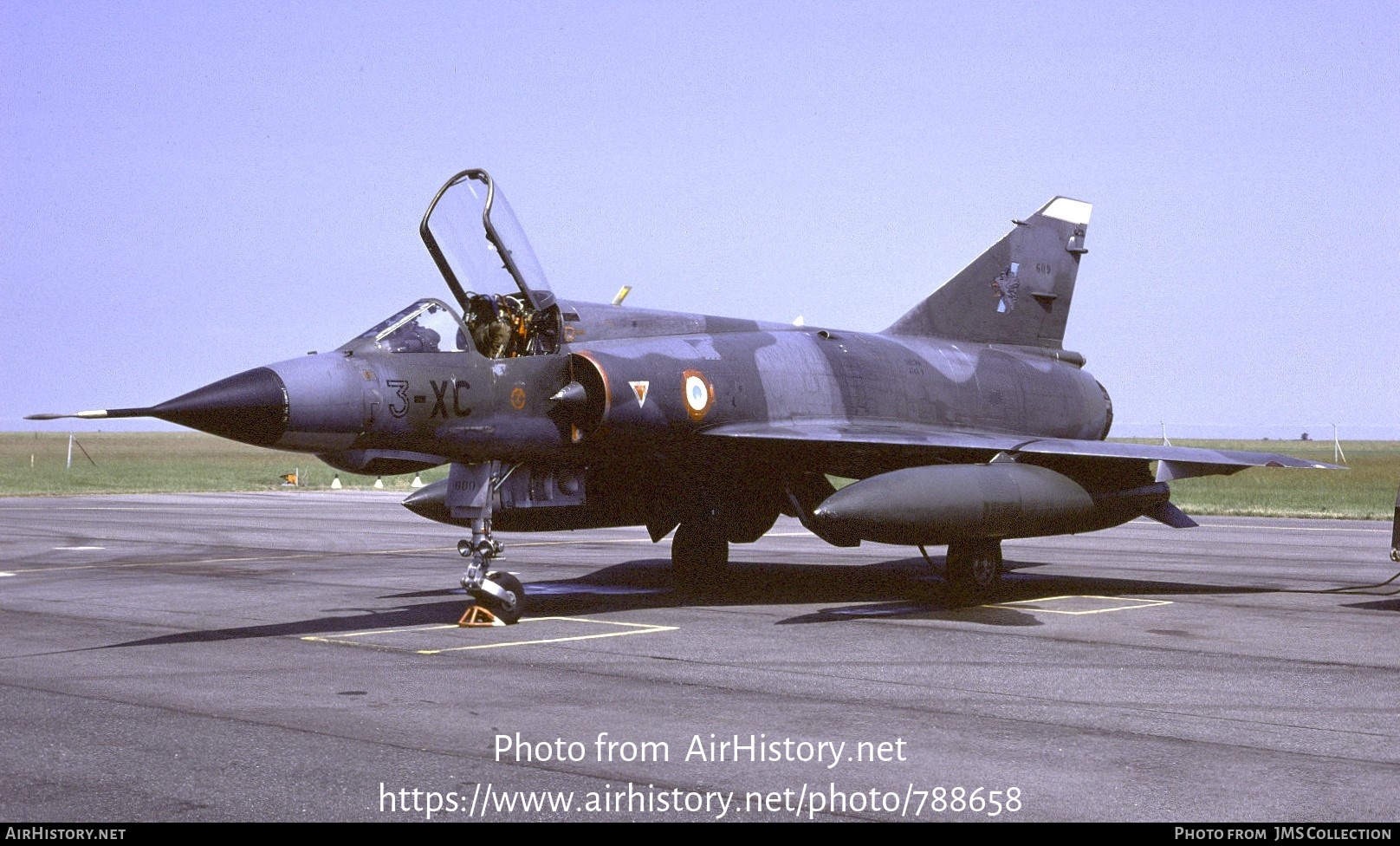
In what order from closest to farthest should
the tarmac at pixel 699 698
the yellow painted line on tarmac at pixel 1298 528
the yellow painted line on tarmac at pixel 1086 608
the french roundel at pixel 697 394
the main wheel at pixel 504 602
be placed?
the tarmac at pixel 699 698
the main wheel at pixel 504 602
the french roundel at pixel 697 394
the yellow painted line on tarmac at pixel 1086 608
the yellow painted line on tarmac at pixel 1298 528

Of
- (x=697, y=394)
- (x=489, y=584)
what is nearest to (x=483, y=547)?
(x=489, y=584)

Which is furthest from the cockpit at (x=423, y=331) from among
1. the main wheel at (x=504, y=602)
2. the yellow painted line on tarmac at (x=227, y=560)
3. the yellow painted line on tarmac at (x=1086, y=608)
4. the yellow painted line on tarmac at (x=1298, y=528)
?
the yellow painted line on tarmac at (x=1298, y=528)

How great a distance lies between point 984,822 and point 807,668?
4.33m

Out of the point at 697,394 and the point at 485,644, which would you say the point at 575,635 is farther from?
the point at 697,394

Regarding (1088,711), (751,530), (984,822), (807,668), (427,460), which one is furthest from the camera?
(751,530)

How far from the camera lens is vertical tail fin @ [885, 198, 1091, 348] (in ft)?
60.3

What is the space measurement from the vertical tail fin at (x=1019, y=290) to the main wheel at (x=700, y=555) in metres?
3.84

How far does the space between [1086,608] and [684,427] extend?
14.7 ft

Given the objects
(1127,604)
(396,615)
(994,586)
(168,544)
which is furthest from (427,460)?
(168,544)

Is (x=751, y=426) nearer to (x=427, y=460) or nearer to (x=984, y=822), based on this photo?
(x=427, y=460)

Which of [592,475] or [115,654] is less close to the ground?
[592,475]

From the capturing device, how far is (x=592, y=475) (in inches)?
587

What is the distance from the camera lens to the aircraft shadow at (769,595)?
12.9 meters

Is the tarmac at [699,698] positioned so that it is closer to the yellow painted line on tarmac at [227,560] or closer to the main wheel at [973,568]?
the yellow painted line on tarmac at [227,560]
